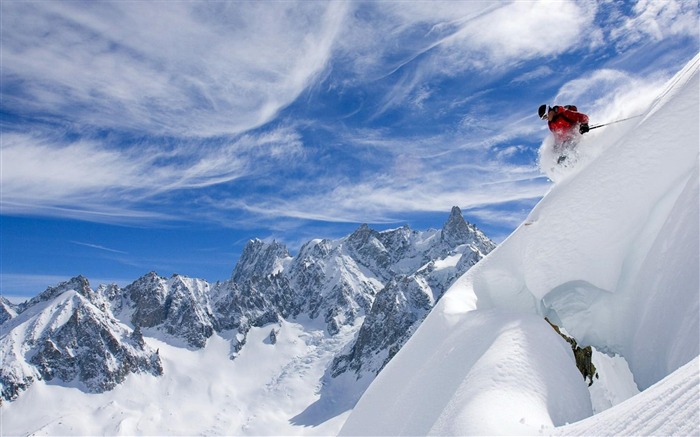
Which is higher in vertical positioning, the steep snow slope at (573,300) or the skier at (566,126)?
the skier at (566,126)

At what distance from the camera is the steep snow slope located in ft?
29.8

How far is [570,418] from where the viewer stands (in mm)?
8828

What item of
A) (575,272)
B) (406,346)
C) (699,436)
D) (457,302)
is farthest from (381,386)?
(699,436)

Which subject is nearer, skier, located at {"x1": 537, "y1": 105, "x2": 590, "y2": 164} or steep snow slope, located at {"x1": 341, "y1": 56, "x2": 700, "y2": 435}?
steep snow slope, located at {"x1": 341, "y1": 56, "x2": 700, "y2": 435}

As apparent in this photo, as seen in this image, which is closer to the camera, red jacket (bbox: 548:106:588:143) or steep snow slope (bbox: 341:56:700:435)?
steep snow slope (bbox: 341:56:700:435)

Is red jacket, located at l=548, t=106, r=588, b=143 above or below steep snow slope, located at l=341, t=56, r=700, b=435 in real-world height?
above

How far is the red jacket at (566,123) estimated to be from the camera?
50.5ft

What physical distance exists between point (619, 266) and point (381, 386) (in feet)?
21.9

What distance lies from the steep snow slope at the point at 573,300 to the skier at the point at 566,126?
0.72 meters

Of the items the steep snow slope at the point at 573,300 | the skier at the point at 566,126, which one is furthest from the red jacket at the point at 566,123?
the steep snow slope at the point at 573,300

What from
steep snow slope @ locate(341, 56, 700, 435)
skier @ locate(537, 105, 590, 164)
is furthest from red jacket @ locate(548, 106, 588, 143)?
steep snow slope @ locate(341, 56, 700, 435)

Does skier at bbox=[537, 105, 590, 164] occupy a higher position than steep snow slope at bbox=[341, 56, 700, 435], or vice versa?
skier at bbox=[537, 105, 590, 164]

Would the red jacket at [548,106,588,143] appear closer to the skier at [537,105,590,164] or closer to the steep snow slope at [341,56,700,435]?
the skier at [537,105,590,164]

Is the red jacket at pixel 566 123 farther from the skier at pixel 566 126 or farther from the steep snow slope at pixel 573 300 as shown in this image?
the steep snow slope at pixel 573 300
